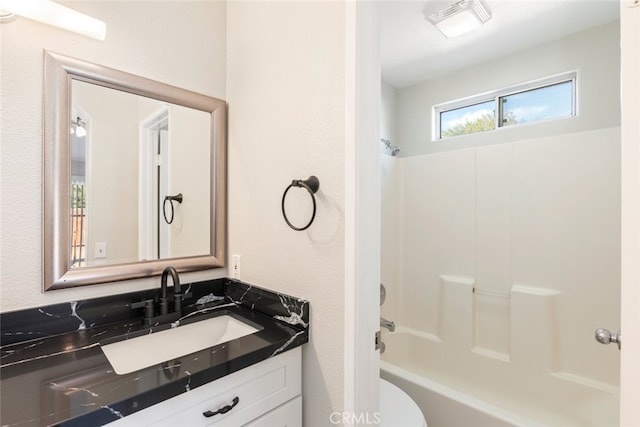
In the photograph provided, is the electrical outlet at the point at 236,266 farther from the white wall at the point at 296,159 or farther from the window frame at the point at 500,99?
the window frame at the point at 500,99

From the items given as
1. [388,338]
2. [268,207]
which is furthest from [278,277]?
[388,338]

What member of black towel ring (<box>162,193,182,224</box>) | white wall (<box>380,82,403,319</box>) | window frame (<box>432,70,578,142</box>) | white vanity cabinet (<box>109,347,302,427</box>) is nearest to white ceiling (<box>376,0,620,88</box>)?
window frame (<box>432,70,578,142</box>)

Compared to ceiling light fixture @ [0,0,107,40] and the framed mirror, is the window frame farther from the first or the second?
ceiling light fixture @ [0,0,107,40]

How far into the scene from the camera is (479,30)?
197cm

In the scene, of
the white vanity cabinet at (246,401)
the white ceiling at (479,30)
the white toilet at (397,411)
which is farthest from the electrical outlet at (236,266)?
the white ceiling at (479,30)

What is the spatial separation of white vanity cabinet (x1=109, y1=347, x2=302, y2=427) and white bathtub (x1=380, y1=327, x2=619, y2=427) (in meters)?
1.03

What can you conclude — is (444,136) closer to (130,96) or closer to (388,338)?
(388,338)

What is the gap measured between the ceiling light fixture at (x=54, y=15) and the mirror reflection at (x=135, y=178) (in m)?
0.21

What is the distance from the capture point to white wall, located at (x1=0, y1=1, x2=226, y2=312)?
101 cm

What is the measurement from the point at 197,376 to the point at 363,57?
1130mm

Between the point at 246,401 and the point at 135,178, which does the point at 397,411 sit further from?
the point at 135,178

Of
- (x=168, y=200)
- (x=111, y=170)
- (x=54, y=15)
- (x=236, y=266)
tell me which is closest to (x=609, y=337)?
(x=236, y=266)

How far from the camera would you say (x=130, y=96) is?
1291 mm

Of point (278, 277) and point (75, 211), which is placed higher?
point (75, 211)
